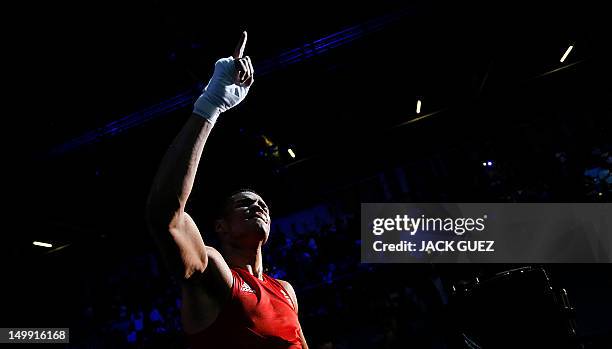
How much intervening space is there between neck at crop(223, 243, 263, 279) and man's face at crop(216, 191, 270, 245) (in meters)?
0.04

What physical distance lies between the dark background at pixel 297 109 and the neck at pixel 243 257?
374 centimetres

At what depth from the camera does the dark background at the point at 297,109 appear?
5320mm

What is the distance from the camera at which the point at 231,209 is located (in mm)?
2189

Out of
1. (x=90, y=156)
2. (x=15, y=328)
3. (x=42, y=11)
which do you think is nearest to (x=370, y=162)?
(x=90, y=156)

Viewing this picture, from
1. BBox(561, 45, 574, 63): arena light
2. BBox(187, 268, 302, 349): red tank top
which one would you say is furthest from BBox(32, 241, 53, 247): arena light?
BBox(561, 45, 574, 63): arena light

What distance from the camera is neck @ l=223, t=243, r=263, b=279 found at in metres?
2.15

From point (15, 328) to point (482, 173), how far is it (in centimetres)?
1027

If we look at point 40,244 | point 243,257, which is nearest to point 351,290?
point 40,244

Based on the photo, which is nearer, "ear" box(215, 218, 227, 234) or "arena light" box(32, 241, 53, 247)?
"ear" box(215, 218, 227, 234)

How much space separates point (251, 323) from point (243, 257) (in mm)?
515

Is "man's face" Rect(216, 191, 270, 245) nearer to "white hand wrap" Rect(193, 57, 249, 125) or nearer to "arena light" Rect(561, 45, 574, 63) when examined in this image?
"white hand wrap" Rect(193, 57, 249, 125)

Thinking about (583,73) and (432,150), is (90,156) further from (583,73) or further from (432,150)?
(583,73)

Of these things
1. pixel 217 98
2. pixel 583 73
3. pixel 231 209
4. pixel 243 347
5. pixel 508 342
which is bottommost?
pixel 508 342

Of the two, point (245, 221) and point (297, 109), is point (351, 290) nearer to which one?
point (297, 109)
